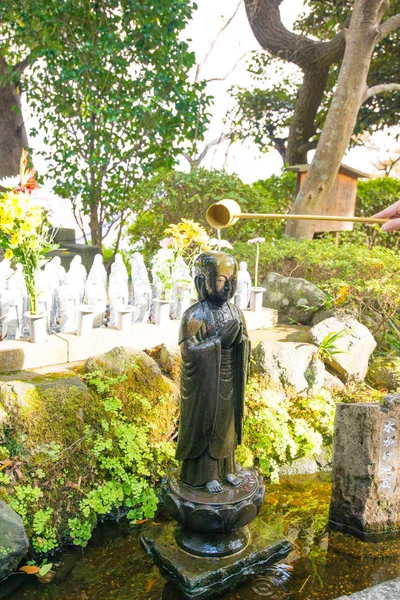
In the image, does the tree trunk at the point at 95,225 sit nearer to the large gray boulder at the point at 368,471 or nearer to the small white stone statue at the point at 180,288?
the small white stone statue at the point at 180,288

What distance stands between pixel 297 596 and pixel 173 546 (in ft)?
2.64

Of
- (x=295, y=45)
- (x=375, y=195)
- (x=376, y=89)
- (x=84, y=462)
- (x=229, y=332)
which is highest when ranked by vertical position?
(x=295, y=45)

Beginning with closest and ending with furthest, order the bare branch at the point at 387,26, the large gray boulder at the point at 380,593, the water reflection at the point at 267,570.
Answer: the large gray boulder at the point at 380,593, the water reflection at the point at 267,570, the bare branch at the point at 387,26

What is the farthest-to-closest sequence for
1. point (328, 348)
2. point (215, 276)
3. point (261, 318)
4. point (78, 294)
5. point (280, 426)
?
point (261, 318), point (328, 348), point (78, 294), point (280, 426), point (215, 276)

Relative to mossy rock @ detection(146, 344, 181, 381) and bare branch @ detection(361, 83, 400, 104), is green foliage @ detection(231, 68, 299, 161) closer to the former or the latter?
bare branch @ detection(361, 83, 400, 104)

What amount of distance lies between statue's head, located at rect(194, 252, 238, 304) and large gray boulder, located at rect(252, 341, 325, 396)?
6.75 ft

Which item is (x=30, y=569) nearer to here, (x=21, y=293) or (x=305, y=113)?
(x=21, y=293)

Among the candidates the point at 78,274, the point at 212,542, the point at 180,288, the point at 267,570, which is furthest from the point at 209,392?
the point at 180,288

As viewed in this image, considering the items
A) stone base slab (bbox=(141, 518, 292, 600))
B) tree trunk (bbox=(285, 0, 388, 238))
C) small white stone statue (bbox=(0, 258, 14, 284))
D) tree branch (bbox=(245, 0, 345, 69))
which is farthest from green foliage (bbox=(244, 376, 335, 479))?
tree branch (bbox=(245, 0, 345, 69))

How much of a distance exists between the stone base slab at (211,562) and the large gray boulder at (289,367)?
1.70 m

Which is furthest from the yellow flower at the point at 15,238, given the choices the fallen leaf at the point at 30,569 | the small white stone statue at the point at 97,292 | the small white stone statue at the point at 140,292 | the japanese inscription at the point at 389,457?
the japanese inscription at the point at 389,457

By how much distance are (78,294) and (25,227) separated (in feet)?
3.24

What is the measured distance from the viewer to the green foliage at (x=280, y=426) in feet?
15.3

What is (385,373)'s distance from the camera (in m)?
5.81
